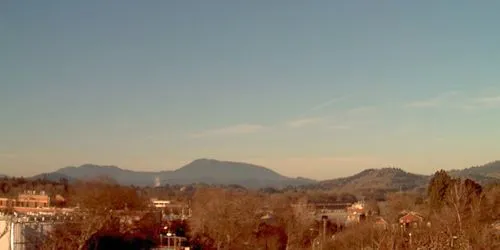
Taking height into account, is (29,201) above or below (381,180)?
below

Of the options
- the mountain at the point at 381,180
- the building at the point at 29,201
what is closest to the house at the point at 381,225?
the building at the point at 29,201

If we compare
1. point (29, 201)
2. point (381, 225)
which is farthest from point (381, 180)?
point (381, 225)

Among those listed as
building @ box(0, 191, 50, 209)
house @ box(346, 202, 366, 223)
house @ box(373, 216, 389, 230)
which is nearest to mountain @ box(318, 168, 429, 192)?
house @ box(346, 202, 366, 223)

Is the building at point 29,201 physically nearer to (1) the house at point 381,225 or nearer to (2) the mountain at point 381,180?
(1) the house at point 381,225

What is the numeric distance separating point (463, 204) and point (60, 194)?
43.6 meters

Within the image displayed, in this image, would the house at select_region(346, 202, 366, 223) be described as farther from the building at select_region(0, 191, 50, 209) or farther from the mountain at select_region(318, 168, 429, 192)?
the mountain at select_region(318, 168, 429, 192)

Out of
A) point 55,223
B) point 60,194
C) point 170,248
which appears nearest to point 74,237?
point 55,223

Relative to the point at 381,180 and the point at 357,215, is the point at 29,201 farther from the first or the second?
the point at 381,180

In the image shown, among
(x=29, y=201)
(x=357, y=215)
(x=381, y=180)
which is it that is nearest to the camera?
(x=357, y=215)

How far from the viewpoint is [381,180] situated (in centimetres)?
14700

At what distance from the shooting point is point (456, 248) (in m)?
9.48

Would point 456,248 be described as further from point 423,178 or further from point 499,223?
point 423,178

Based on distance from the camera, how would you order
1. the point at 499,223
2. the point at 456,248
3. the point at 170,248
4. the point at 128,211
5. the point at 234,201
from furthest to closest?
the point at 128,211 → the point at 234,201 → the point at 170,248 → the point at 499,223 → the point at 456,248

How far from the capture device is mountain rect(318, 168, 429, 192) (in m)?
140
